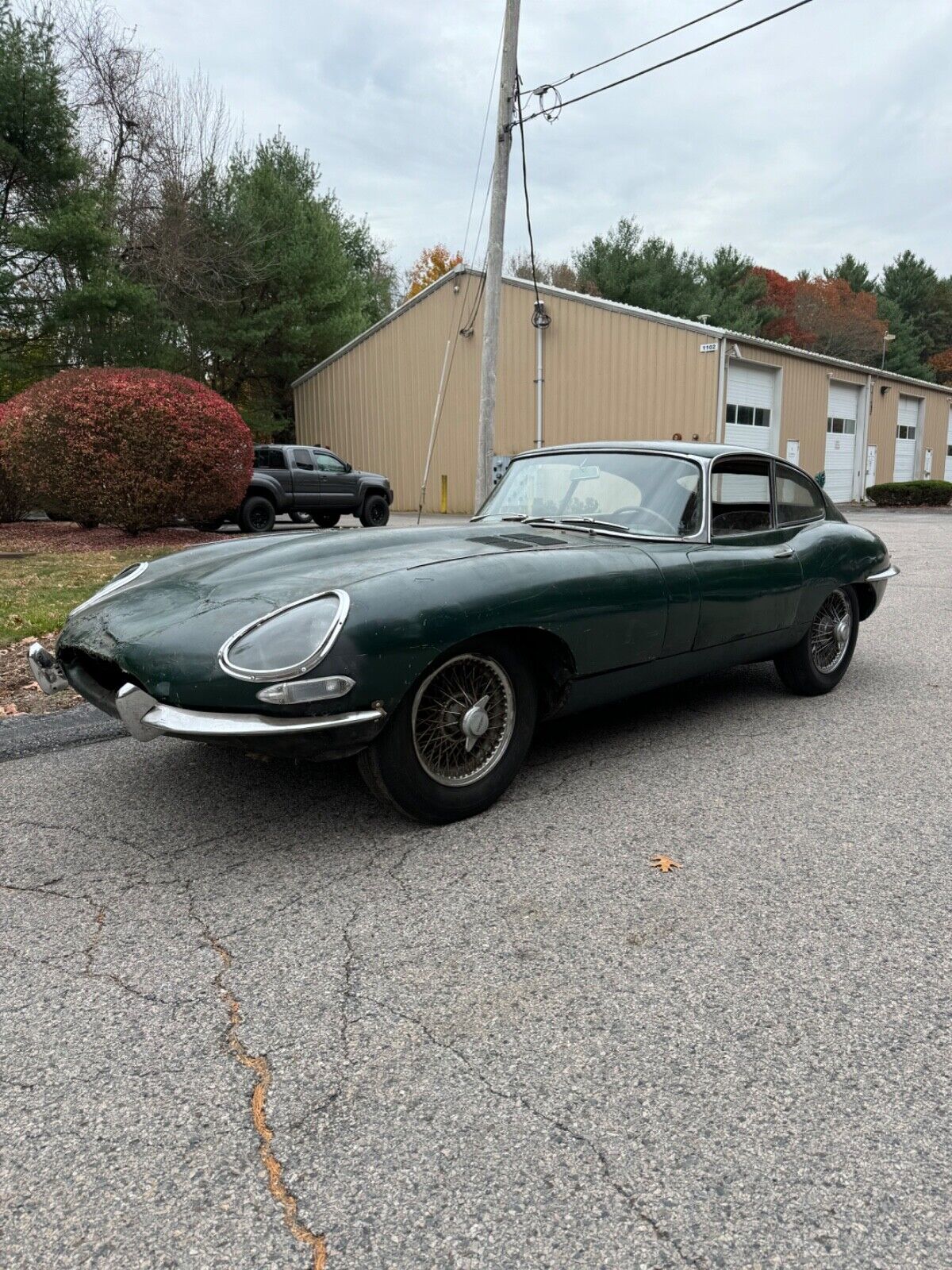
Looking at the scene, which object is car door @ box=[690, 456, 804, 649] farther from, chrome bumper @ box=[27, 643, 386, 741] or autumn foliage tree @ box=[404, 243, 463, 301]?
autumn foliage tree @ box=[404, 243, 463, 301]

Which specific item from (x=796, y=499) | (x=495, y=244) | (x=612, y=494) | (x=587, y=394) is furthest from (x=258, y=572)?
(x=587, y=394)

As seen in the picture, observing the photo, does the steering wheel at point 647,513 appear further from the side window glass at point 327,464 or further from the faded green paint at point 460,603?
the side window glass at point 327,464

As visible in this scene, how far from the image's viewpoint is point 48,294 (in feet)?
62.4

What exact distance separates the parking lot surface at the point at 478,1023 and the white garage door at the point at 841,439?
22.6 meters

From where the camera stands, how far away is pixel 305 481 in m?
18.0

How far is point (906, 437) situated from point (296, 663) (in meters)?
30.9

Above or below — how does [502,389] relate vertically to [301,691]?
above

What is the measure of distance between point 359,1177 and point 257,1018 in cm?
55

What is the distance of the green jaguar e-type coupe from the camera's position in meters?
2.64

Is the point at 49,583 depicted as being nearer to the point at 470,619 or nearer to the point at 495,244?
the point at 470,619

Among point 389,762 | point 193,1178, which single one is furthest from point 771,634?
point 193,1178

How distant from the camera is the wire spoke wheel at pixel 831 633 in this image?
4.79m

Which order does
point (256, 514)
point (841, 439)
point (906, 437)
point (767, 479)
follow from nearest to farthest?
point (767, 479), point (256, 514), point (841, 439), point (906, 437)

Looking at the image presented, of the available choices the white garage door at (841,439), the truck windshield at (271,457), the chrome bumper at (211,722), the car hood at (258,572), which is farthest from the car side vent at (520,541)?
the white garage door at (841,439)
